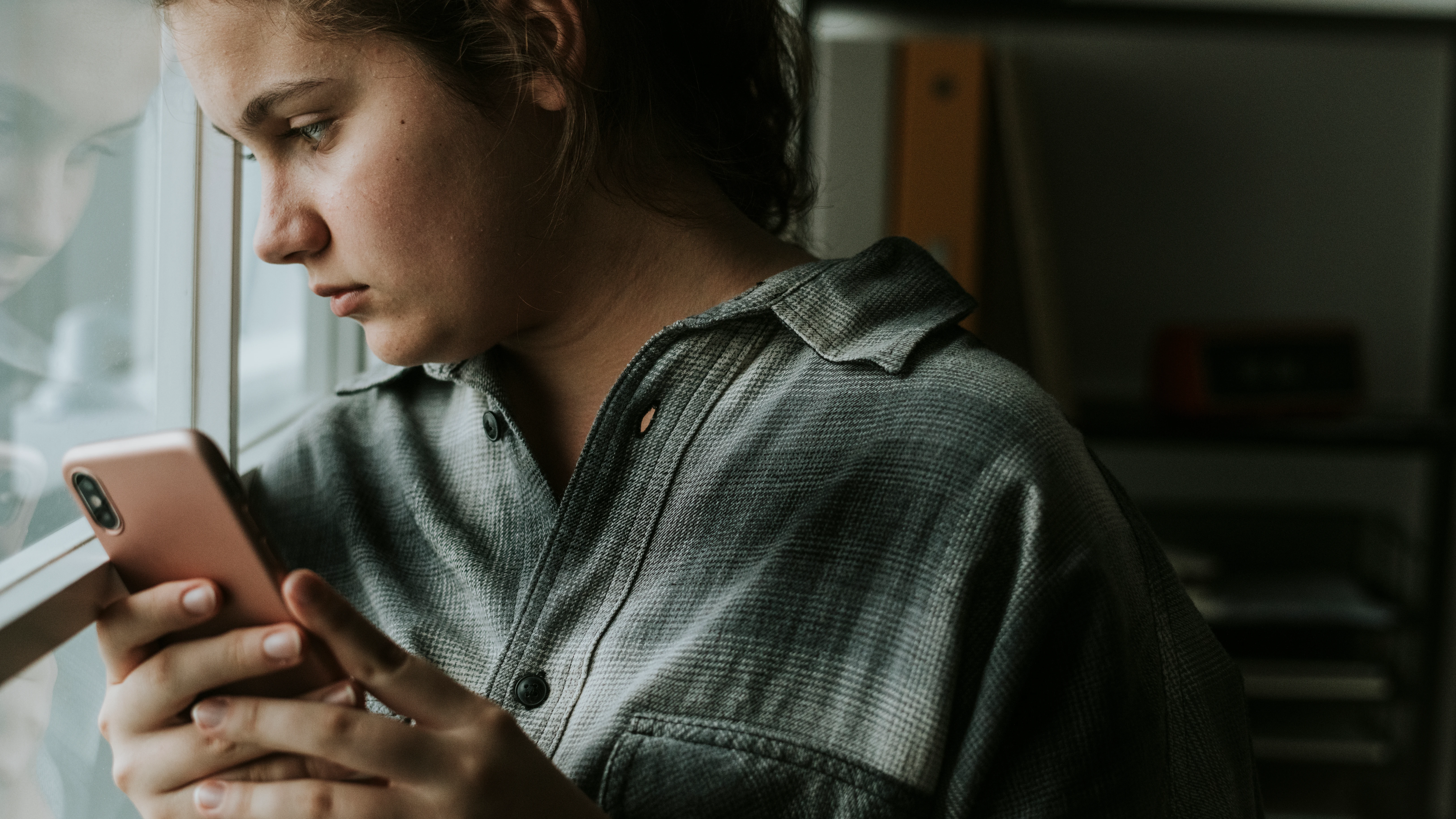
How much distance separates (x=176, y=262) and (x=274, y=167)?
0.19 metres

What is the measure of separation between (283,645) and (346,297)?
0.23 m

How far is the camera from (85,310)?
69 cm

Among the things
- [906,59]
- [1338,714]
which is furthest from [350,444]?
[1338,714]

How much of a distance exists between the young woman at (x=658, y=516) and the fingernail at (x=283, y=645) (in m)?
0.03

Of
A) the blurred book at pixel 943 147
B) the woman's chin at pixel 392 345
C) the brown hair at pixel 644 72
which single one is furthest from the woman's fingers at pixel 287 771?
the blurred book at pixel 943 147

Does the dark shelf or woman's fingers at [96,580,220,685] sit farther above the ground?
woman's fingers at [96,580,220,685]

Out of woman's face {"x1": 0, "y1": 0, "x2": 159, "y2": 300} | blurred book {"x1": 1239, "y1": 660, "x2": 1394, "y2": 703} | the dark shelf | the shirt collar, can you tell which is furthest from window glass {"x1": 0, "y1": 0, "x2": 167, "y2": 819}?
blurred book {"x1": 1239, "y1": 660, "x2": 1394, "y2": 703}

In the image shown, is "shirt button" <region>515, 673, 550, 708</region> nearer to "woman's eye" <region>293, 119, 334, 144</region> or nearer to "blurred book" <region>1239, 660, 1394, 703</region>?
"woman's eye" <region>293, 119, 334, 144</region>

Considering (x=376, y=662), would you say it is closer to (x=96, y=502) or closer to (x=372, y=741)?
(x=372, y=741)

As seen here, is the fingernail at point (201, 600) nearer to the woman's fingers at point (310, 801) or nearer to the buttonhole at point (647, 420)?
the woman's fingers at point (310, 801)

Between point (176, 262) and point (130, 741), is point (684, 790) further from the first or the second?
point (176, 262)

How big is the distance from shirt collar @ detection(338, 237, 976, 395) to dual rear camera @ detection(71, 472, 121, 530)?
27 cm

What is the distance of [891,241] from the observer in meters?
0.76

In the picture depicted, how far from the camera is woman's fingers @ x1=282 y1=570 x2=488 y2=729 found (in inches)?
18.8
